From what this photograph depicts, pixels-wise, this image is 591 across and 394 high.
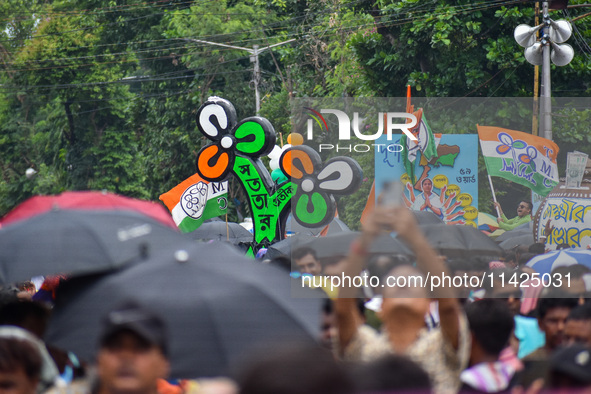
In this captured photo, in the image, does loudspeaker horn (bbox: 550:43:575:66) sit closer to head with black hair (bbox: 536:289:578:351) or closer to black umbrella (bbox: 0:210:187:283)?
head with black hair (bbox: 536:289:578:351)

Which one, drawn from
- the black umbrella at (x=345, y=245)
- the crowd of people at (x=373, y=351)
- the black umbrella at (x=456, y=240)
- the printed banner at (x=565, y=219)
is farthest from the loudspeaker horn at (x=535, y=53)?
the crowd of people at (x=373, y=351)

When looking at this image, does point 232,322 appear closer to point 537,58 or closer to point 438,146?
point 438,146

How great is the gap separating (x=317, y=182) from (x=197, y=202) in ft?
15.7

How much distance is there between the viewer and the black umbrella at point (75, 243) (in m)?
4.20

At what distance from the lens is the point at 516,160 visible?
24.3ft

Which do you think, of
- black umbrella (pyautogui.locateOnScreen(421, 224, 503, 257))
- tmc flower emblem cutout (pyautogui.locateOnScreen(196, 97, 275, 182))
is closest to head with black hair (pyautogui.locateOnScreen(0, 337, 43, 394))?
black umbrella (pyautogui.locateOnScreen(421, 224, 503, 257))

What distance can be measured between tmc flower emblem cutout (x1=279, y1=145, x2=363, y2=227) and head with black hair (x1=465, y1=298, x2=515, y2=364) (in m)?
3.38

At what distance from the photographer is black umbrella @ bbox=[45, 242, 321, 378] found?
375 cm

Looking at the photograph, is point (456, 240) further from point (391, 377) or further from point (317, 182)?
point (391, 377)

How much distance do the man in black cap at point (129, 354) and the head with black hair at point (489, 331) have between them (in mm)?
1475

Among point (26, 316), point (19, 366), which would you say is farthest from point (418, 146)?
point (19, 366)

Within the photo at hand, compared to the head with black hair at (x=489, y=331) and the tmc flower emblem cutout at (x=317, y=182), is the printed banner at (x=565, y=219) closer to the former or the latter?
the tmc flower emblem cutout at (x=317, y=182)

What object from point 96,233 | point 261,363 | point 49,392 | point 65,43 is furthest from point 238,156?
point 65,43

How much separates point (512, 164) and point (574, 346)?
4.70m
